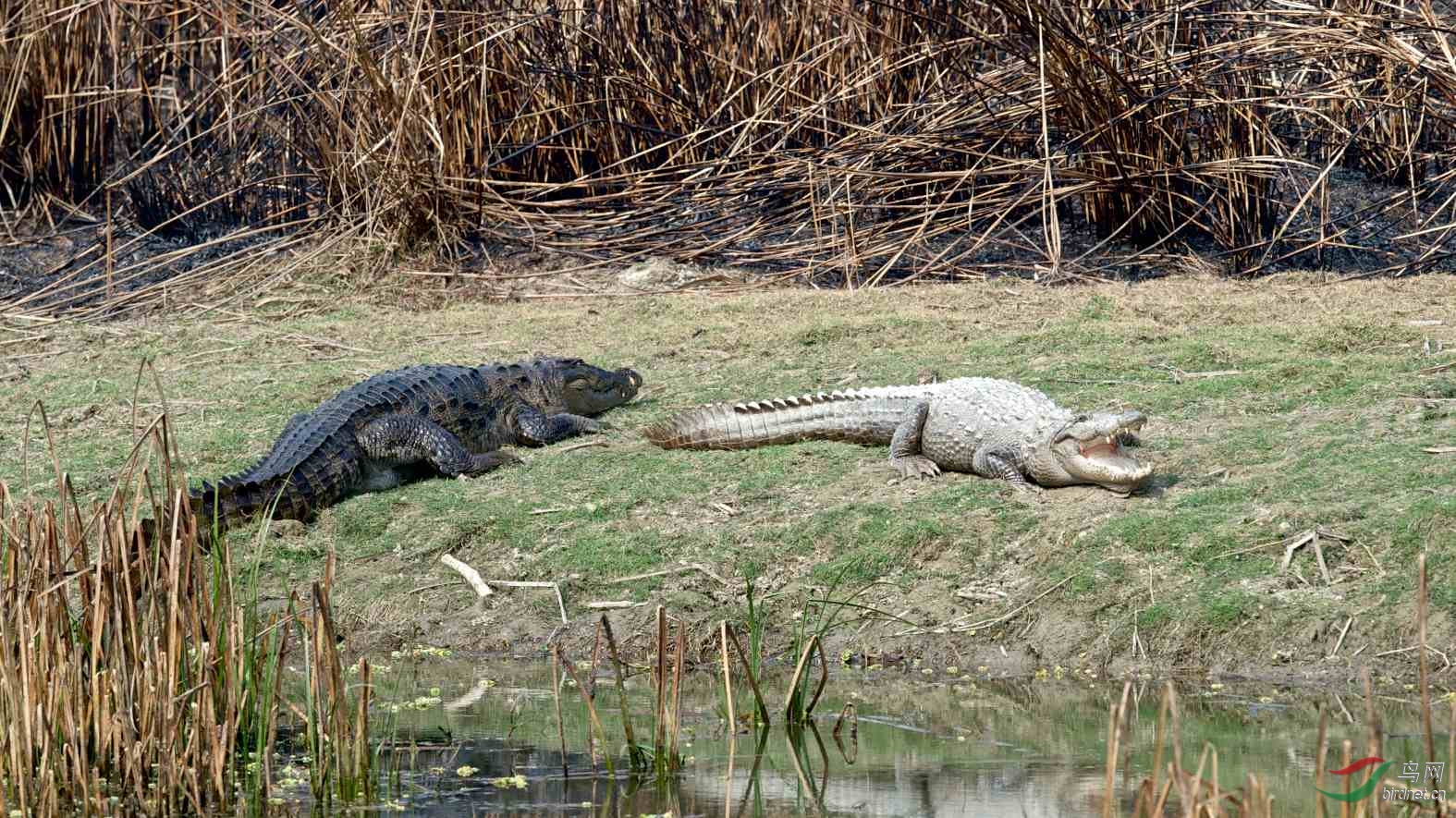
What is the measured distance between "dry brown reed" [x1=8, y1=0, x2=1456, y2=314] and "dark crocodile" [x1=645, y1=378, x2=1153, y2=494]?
253cm

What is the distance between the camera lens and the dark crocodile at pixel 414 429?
17.6 ft

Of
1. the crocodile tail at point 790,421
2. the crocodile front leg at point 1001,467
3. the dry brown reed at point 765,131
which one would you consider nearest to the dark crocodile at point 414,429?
the crocodile tail at point 790,421

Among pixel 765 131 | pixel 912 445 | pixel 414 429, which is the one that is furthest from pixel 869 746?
pixel 765 131

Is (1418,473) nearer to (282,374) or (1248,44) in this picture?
(1248,44)

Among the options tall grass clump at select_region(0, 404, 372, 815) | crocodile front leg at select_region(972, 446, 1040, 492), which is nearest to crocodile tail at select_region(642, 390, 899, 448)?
crocodile front leg at select_region(972, 446, 1040, 492)

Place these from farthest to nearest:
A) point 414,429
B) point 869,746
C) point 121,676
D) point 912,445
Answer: point 414,429
point 912,445
point 869,746
point 121,676

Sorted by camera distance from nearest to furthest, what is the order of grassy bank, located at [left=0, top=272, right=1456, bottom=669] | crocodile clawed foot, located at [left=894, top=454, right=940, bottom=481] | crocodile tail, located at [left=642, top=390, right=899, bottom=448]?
grassy bank, located at [left=0, top=272, right=1456, bottom=669]
crocodile clawed foot, located at [left=894, top=454, right=940, bottom=481]
crocodile tail, located at [left=642, top=390, right=899, bottom=448]

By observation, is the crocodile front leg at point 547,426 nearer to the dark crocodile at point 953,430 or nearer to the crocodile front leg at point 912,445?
the dark crocodile at point 953,430

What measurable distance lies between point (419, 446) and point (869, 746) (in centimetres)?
274

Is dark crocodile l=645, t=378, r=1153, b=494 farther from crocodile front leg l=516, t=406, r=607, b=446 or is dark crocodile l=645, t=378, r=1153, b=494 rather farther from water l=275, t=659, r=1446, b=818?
water l=275, t=659, r=1446, b=818

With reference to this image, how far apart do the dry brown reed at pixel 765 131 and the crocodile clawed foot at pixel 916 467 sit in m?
2.78

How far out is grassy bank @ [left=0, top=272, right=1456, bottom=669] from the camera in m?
4.32

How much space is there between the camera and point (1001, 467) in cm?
518

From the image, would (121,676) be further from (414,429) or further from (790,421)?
(790,421)
